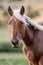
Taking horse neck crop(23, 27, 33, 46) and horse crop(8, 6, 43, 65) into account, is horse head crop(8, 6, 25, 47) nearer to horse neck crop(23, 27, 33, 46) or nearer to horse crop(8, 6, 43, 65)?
horse crop(8, 6, 43, 65)

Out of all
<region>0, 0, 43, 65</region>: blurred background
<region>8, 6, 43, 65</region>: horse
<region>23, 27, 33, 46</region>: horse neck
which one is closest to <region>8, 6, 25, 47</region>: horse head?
<region>8, 6, 43, 65</region>: horse

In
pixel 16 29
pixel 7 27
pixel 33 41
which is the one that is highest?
pixel 16 29

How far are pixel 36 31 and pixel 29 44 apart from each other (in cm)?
27

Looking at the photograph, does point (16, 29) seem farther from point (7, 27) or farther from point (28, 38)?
point (7, 27)

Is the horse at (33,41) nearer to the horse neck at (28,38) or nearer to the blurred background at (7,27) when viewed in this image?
the horse neck at (28,38)

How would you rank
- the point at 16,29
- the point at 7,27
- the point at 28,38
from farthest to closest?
the point at 7,27 → the point at 28,38 → the point at 16,29

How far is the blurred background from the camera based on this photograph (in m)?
12.9

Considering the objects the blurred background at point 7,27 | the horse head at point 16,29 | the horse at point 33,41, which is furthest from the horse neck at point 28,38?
the blurred background at point 7,27

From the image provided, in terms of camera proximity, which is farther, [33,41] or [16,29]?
[33,41]

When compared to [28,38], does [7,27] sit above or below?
below

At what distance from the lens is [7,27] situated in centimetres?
2238

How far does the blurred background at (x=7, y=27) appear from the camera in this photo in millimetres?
12933

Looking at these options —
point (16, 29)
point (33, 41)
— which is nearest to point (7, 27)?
point (33, 41)

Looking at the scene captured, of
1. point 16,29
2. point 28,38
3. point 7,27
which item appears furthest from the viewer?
point 7,27
